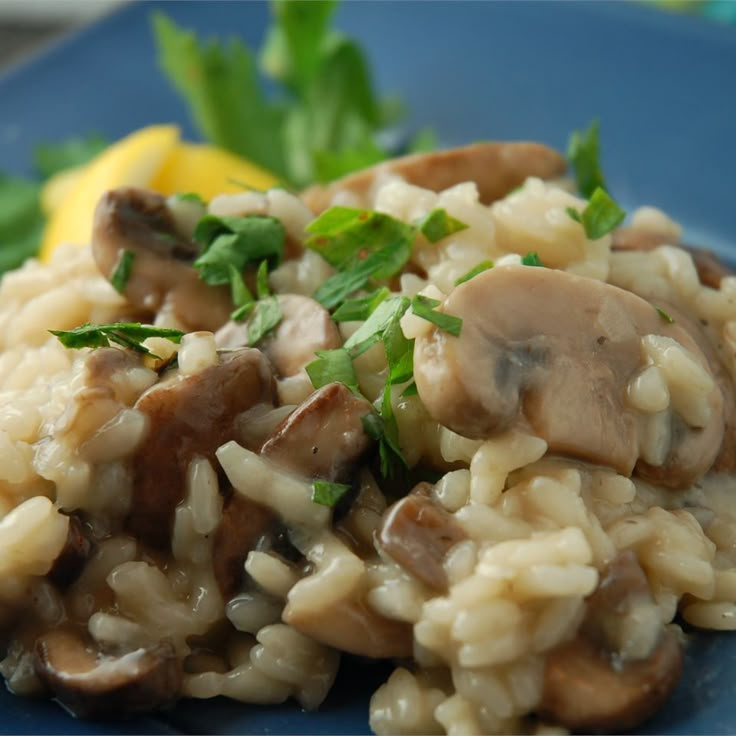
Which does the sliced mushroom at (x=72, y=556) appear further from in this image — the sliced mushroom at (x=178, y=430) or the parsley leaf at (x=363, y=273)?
the parsley leaf at (x=363, y=273)

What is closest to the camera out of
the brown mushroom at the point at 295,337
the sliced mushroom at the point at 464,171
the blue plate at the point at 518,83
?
the brown mushroom at the point at 295,337

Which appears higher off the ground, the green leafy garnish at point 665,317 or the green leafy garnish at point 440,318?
the green leafy garnish at point 440,318

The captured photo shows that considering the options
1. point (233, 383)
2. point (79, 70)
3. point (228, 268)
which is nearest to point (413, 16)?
point (79, 70)

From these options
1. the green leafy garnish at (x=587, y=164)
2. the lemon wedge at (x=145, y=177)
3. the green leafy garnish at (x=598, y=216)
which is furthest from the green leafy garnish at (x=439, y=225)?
the lemon wedge at (x=145, y=177)

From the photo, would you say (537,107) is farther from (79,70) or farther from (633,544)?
(633,544)

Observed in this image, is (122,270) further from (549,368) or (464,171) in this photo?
(549,368)
